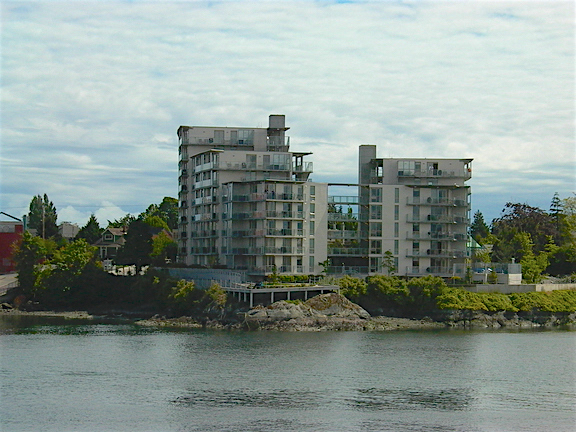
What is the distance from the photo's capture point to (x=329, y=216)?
116938mm

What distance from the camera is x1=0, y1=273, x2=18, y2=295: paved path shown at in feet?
422

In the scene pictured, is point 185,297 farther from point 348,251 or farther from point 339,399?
point 339,399

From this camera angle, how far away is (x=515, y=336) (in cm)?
9412

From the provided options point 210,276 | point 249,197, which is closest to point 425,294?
point 249,197

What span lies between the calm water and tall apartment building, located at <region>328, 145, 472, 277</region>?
20.8 metres

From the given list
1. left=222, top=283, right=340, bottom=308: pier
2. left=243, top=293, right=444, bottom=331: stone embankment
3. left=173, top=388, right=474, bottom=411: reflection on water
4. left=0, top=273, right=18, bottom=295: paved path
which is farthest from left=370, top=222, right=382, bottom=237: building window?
left=0, top=273, right=18, bottom=295: paved path

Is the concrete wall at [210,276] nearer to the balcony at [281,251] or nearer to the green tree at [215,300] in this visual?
the green tree at [215,300]

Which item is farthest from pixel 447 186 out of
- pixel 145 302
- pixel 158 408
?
pixel 158 408

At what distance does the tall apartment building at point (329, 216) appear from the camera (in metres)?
111

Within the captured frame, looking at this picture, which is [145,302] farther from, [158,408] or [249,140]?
[158,408]

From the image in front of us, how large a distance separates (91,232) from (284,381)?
121m

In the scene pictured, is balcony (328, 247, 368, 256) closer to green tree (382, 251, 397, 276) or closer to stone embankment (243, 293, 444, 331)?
green tree (382, 251, 397, 276)

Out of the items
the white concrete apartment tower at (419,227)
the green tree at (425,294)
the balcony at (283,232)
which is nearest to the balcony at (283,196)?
the balcony at (283,232)

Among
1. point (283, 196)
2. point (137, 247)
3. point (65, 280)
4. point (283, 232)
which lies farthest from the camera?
point (137, 247)
